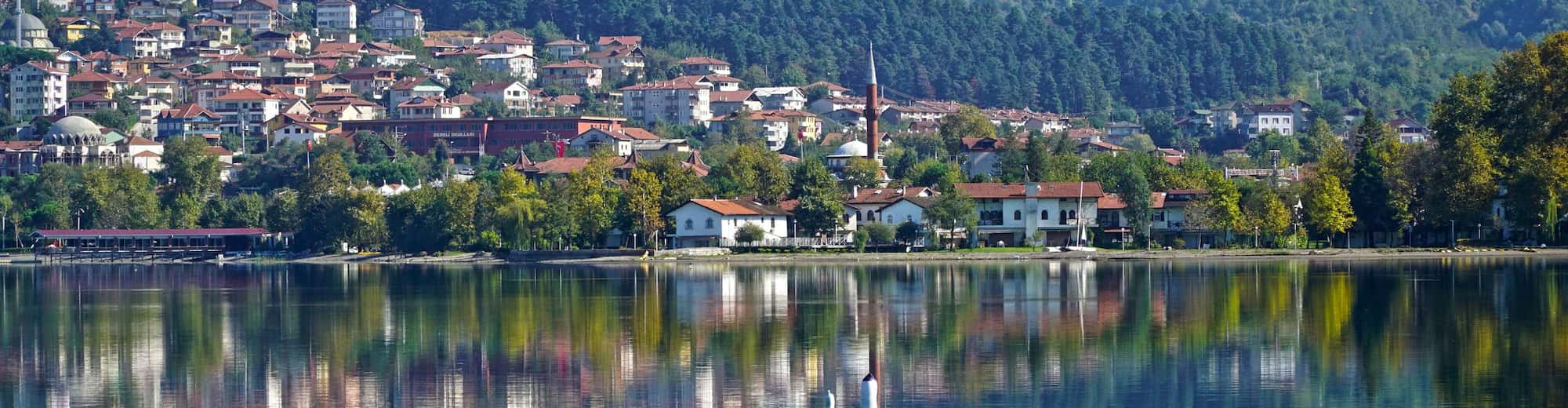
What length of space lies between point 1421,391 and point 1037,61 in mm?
152557

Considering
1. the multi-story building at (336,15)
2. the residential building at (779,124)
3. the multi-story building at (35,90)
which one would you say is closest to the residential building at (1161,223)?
the residential building at (779,124)

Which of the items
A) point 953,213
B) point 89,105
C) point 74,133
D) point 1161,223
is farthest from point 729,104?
point 953,213

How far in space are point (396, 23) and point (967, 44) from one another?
47967 mm

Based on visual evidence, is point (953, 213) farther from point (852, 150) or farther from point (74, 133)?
point (74, 133)

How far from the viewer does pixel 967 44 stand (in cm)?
17875

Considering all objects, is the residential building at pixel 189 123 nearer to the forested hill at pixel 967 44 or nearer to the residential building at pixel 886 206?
the forested hill at pixel 967 44

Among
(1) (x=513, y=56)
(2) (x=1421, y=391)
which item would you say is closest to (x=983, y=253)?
(2) (x=1421, y=391)

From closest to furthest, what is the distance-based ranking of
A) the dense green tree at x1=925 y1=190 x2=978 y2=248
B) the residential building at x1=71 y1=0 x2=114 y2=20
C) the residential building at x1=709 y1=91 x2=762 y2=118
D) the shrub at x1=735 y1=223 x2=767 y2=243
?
the dense green tree at x1=925 y1=190 x2=978 y2=248
the shrub at x1=735 y1=223 x2=767 y2=243
the residential building at x1=709 y1=91 x2=762 y2=118
the residential building at x1=71 y1=0 x2=114 y2=20

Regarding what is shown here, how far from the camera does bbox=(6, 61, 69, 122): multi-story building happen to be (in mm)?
132000

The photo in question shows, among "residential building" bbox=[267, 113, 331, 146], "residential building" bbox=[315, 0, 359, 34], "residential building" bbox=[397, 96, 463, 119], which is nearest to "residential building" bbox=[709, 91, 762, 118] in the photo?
"residential building" bbox=[397, 96, 463, 119]

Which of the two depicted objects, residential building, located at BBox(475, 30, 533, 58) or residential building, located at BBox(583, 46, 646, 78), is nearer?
residential building, located at BBox(583, 46, 646, 78)

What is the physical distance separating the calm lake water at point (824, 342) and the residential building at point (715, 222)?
19.3m

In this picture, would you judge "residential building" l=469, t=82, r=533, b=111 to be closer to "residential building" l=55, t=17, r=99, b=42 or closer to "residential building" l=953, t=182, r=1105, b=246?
"residential building" l=55, t=17, r=99, b=42

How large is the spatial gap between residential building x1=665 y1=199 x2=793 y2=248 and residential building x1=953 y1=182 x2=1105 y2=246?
684 cm
